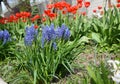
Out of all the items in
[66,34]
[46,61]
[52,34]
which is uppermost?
[52,34]

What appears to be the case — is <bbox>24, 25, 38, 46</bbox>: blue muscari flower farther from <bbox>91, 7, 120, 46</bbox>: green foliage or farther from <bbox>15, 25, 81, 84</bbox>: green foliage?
<bbox>91, 7, 120, 46</bbox>: green foliage

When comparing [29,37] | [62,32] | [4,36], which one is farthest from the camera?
[4,36]

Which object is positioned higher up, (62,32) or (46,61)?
(62,32)

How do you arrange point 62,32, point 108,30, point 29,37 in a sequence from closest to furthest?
point 29,37 → point 62,32 → point 108,30

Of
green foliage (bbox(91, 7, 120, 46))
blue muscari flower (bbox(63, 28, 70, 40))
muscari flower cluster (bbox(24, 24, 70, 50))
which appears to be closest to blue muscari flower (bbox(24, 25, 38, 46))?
muscari flower cluster (bbox(24, 24, 70, 50))

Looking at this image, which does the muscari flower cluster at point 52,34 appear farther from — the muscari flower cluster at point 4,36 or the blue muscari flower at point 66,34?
the muscari flower cluster at point 4,36

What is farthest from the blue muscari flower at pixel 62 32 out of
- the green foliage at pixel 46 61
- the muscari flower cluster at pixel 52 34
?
the green foliage at pixel 46 61

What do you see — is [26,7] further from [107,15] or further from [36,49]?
[36,49]

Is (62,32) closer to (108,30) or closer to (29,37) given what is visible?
(29,37)

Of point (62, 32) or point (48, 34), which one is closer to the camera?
point (48, 34)

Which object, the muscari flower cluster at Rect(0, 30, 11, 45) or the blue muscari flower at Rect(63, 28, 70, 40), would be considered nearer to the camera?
the blue muscari flower at Rect(63, 28, 70, 40)

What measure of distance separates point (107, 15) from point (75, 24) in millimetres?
651

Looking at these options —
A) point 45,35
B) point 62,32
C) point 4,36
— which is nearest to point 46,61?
point 45,35

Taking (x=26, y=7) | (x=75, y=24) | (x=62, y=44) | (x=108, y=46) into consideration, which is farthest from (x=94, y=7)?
(x=62, y=44)
